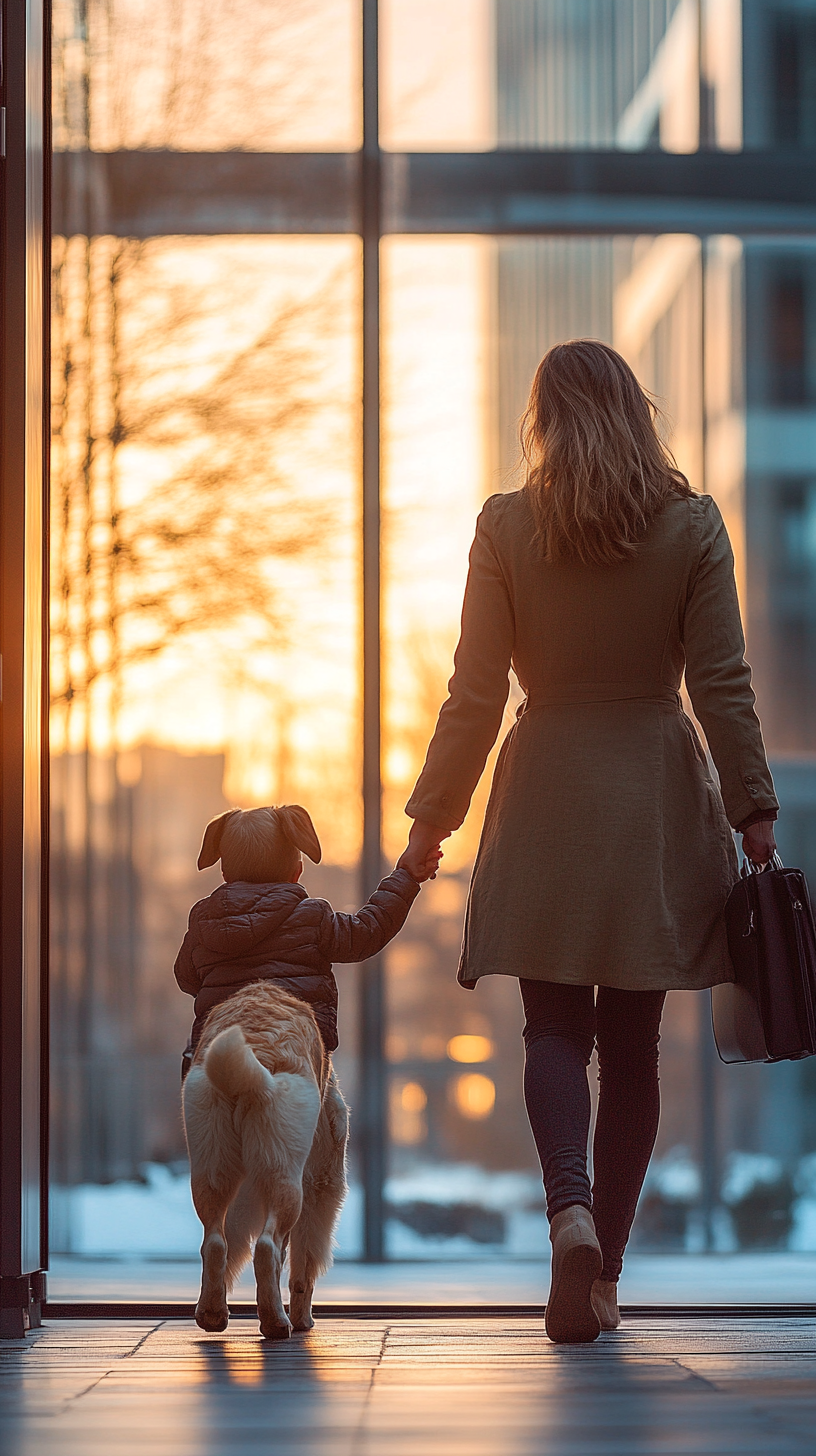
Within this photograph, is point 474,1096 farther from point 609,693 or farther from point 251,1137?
point 609,693

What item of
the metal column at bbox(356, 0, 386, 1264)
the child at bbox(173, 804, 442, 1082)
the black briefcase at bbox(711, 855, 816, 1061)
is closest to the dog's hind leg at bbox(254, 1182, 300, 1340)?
the child at bbox(173, 804, 442, 1082)

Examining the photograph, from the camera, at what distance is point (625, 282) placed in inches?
176

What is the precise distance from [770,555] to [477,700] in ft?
4.99

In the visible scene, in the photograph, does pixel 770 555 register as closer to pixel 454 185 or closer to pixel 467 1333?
pixel 454 185

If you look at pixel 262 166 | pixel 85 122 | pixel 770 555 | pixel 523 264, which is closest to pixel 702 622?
pixel 770 555

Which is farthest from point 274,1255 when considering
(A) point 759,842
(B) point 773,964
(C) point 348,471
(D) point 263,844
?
(C) point 348,471

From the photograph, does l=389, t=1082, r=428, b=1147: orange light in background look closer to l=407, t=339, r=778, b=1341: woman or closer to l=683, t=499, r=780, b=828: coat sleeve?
l=407, t=339, r=778, b=1341: woman

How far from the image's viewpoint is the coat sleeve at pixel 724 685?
3.14 meters

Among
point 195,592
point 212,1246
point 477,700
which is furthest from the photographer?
point 195,592

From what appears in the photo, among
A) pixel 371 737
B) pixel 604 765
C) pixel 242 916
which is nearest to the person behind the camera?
pixel 604 765

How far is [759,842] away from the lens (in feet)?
10.3

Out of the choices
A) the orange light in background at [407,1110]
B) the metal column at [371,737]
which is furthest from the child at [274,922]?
the orange light in background at [407,1110]

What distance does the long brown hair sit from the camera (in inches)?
126

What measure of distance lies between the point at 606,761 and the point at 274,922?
2.38ft
